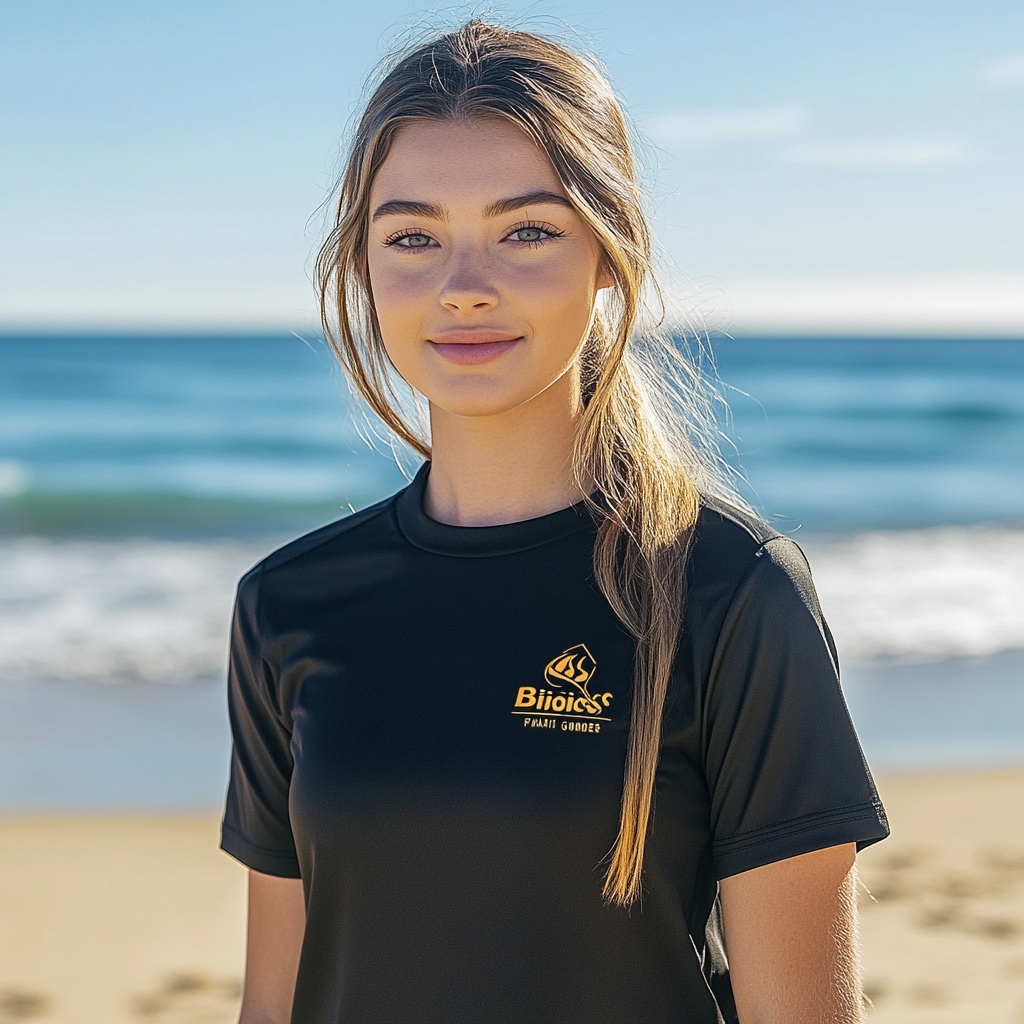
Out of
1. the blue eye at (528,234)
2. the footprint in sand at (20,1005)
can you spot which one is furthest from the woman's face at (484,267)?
the footprint in sand at (20,1005)

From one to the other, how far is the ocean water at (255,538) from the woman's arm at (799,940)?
0.64 metres

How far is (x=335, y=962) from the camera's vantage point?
6.13ft

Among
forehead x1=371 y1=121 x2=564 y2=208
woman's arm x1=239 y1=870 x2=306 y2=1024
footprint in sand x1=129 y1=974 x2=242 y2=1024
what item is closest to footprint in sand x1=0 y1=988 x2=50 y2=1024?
footprint in sand x1=129 y1=974 x2=242 y2=1024

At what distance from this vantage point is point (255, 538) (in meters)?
13.9

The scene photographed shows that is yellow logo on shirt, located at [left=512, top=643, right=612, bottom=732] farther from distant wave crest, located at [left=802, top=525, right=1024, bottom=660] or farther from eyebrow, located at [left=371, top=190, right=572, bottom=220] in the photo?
distant wave crest, located at [left=802, top=525, right=1024, bottom=660]

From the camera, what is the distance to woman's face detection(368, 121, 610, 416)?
180 cm

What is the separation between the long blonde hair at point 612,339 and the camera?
170 cm

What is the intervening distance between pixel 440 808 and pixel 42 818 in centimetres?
433

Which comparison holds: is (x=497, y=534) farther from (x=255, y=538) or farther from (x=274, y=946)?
(x=255, y=538)

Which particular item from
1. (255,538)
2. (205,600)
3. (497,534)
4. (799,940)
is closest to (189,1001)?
(497,534)

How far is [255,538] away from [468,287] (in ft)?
41.0

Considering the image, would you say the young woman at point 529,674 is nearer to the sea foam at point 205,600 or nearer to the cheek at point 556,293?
the cheek at point 556,293

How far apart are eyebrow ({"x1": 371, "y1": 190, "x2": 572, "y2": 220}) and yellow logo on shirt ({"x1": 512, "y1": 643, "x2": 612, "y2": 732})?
0.65m

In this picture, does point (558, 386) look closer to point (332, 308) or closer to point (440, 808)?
point (332, 308)
